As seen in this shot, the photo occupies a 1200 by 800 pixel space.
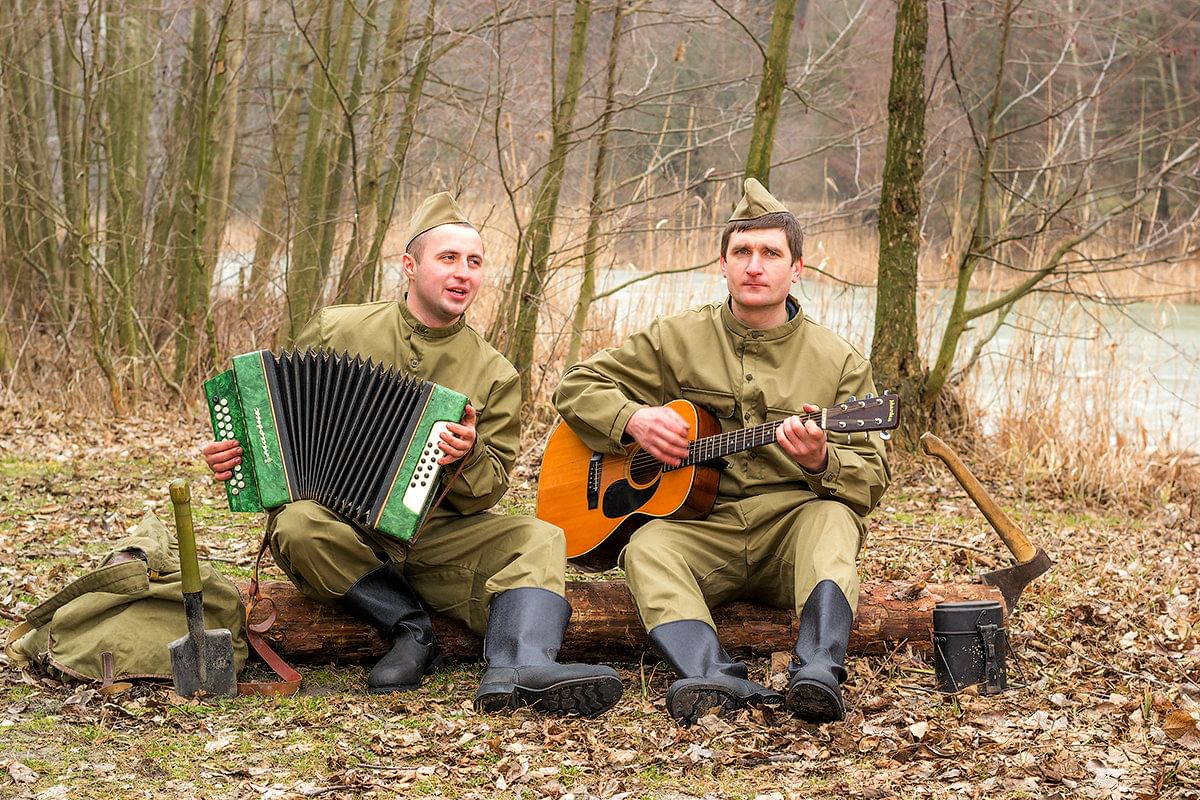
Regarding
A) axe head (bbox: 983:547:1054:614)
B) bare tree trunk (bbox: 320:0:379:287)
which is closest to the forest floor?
axe head (bbox: 983:547:1054:614)

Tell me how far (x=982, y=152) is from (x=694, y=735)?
518 centimetres

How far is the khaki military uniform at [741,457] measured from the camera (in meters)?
3.96

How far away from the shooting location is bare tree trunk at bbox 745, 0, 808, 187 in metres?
7.02

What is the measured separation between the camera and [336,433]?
3.85m

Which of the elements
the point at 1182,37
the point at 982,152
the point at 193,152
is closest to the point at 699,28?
the point at 982,152

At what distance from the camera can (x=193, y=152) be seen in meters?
10.6

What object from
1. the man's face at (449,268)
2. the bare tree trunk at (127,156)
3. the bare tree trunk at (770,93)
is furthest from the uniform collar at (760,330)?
the bare tree trunk at (127,156)

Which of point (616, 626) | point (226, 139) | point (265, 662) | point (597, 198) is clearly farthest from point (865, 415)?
point (226, 139)

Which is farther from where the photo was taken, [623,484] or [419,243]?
[623,484]

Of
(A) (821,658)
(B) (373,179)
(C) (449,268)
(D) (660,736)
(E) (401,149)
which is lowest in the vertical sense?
(D) (660,736)

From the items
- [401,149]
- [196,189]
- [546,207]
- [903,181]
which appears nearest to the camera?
[903,181]

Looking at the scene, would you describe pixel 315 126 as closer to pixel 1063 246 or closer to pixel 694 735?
pixel 1063 246

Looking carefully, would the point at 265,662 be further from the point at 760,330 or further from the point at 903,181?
the point at 903,181

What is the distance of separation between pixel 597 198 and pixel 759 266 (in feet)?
14.0
